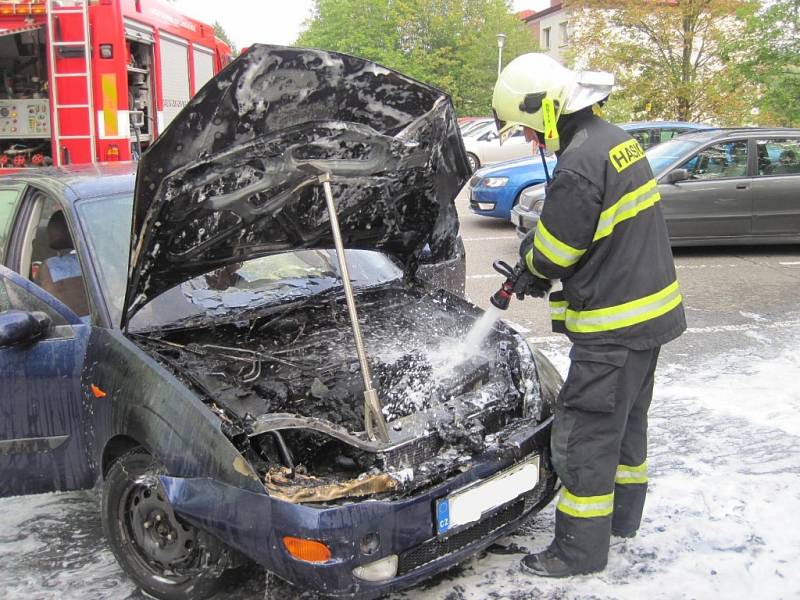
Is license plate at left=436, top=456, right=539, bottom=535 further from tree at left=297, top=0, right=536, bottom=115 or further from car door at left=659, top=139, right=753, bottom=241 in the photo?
tree at left=297, top=0, right=536, bottom=115

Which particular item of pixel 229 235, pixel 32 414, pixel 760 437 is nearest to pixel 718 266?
pixel 760 437

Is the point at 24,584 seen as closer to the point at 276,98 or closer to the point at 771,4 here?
the point at 276,98

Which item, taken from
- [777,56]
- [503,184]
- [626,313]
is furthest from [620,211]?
[777,56]

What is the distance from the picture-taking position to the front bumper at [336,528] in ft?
8.07

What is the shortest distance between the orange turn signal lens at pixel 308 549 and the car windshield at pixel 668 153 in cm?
761

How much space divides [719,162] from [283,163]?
298 inches

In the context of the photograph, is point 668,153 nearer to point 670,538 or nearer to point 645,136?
point 645,136

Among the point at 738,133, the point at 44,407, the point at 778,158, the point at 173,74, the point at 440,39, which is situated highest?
the point at 440,39

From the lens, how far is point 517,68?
9.89 feet

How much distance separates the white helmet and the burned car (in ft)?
1.32

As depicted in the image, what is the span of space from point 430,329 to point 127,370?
1369 millimetres

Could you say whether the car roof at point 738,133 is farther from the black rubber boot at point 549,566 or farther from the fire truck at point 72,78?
the black rubber boot at point 549,566

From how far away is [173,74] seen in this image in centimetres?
959

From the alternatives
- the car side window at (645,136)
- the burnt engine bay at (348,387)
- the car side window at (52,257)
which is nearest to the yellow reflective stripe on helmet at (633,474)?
the burnt engine bay at (348,387)
